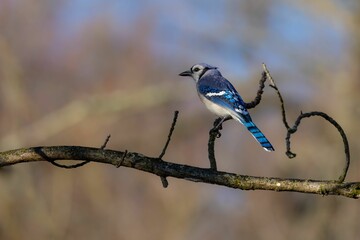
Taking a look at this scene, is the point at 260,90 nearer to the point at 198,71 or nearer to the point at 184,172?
the point at 184,172

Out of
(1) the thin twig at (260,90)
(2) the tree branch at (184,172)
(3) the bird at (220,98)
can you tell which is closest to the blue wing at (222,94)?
(3) the bird at (220,98)

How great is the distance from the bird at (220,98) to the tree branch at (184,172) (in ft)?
2.33

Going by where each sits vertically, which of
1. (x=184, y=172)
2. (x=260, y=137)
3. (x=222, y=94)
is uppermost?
(x=222, y=94)

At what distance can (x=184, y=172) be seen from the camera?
3170 millimetres

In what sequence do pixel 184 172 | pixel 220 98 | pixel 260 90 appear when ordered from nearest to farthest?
1. pixel 184 172
2. pixel 260 90
3. pixel 220 98

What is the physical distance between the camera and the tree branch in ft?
9.86

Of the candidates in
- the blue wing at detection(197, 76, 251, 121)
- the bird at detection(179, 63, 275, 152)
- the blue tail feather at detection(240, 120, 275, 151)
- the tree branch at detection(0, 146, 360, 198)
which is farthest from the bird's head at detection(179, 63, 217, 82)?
the tree branch at detection(0, 146, 360, 198)

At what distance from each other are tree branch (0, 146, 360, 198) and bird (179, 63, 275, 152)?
28.0 inches

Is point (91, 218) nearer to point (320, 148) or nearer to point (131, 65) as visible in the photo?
point (320, 148)

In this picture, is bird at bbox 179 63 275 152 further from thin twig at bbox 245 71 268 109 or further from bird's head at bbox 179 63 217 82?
thin twig at bbox 245 71 268 109

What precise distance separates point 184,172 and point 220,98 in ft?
5.80

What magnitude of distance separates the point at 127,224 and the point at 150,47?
9286 millimetres

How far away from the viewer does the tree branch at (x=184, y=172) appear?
3006 millimetres

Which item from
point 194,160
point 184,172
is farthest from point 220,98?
point 194,160
